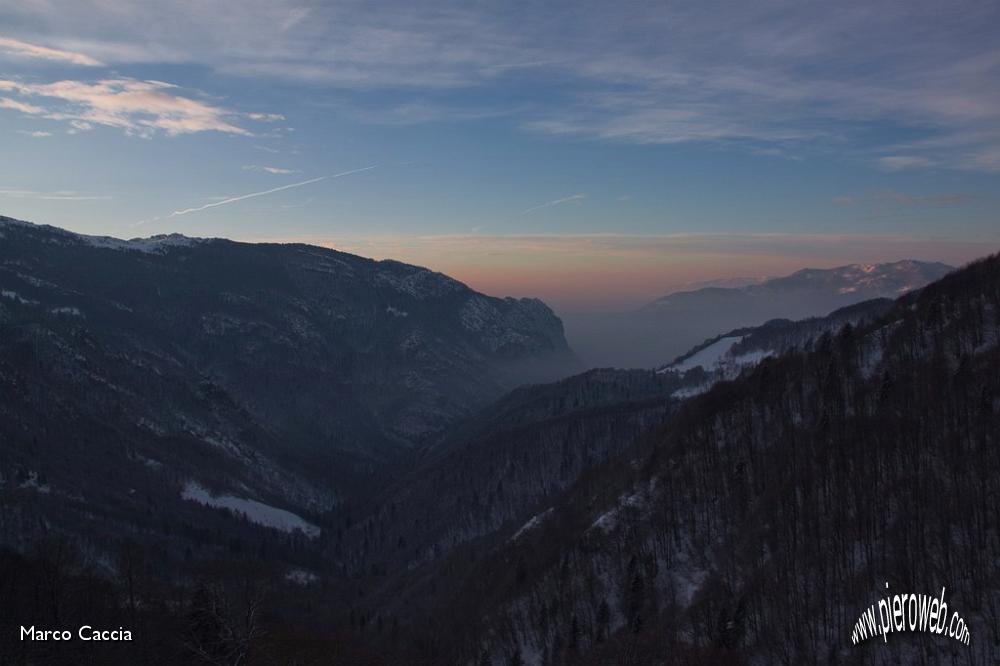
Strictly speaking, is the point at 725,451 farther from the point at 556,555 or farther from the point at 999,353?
the point at 999,353

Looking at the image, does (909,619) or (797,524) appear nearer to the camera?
(909,619)

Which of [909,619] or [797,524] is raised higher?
[797,524]

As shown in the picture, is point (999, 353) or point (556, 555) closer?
point (999, 353)

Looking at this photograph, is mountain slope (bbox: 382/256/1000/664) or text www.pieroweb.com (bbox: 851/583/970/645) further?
mountain slope (bbox: 382/256/1000/664)

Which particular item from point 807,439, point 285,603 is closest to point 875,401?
point 807,439

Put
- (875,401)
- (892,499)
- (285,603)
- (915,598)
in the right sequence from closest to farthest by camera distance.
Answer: (915,598) → (892,499) → (875,401) → (285,603)

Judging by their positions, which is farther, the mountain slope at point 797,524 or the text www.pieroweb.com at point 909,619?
the mountain slope at point 797,524

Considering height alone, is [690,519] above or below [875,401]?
below

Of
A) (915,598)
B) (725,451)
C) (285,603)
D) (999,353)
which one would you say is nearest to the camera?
(915,598)
